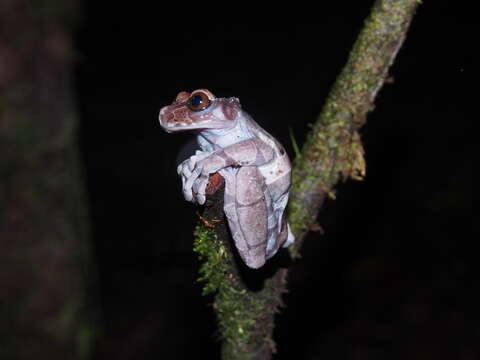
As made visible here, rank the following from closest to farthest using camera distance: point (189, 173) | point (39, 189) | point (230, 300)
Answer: point (189, 173) < point (230, 300) < point (39, 189)

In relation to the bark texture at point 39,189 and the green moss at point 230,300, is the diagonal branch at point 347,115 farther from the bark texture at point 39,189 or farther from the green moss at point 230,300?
the bark texture at point 39,189

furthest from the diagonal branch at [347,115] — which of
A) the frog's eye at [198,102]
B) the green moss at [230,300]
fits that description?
the frog's eye at [198,102]

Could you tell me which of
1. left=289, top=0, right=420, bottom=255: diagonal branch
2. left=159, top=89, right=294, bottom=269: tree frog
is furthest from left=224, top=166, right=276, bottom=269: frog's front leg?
left=289, top=0, right=420, bottom=255: diagonal branch

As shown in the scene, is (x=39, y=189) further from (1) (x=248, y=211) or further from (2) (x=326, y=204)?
(2) (x=326, y=204)

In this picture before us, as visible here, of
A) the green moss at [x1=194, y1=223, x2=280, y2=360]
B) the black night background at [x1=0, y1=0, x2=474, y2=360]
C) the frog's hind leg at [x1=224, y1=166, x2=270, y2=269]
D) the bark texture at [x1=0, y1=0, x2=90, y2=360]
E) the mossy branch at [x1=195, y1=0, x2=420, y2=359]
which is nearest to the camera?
the frog's hind leg at [x1=224, y1=166, x2=270, y2=269]

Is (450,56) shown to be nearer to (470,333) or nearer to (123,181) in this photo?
(470,333)

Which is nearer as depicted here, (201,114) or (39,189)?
(201,114)

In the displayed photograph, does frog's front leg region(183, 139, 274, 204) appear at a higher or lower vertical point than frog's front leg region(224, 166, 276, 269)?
higher

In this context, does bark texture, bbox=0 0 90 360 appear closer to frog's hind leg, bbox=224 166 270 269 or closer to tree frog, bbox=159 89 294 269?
tree frog, bbox=159 89 294 269

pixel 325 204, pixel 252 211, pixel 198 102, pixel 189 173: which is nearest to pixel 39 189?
pixel 189 173
